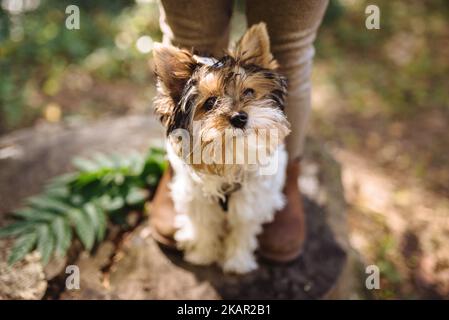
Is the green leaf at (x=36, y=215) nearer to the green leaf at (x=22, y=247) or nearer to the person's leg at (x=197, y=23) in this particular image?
the green leaf at (x=22, y=247)

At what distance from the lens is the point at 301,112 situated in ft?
8.84

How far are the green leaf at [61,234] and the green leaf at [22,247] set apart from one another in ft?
0.49

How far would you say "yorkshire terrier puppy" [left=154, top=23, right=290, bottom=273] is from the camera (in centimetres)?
210

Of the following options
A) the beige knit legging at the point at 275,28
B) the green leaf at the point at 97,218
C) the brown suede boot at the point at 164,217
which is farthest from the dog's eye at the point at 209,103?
the green leaf at the point at 97,218

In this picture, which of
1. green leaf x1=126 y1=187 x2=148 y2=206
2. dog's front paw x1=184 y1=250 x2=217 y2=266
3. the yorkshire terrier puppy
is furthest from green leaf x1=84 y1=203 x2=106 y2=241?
the yorkshire terrier puppy

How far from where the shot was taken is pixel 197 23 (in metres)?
2.38

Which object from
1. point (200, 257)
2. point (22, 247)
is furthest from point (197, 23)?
point (22, 247)

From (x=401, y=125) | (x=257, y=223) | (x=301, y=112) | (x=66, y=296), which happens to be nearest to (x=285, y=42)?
(x=301, y=112)

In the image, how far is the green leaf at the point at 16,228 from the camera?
292 cm

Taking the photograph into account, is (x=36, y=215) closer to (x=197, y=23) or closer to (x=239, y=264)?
(x=239, y=264)

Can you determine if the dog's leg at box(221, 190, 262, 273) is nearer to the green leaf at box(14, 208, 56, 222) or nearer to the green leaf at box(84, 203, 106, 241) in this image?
the green leaf at box(84, 203, 106, 241)

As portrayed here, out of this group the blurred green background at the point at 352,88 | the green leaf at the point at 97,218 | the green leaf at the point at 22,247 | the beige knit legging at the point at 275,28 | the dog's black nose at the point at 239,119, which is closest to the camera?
the dog's black nose at the point at 239,119
